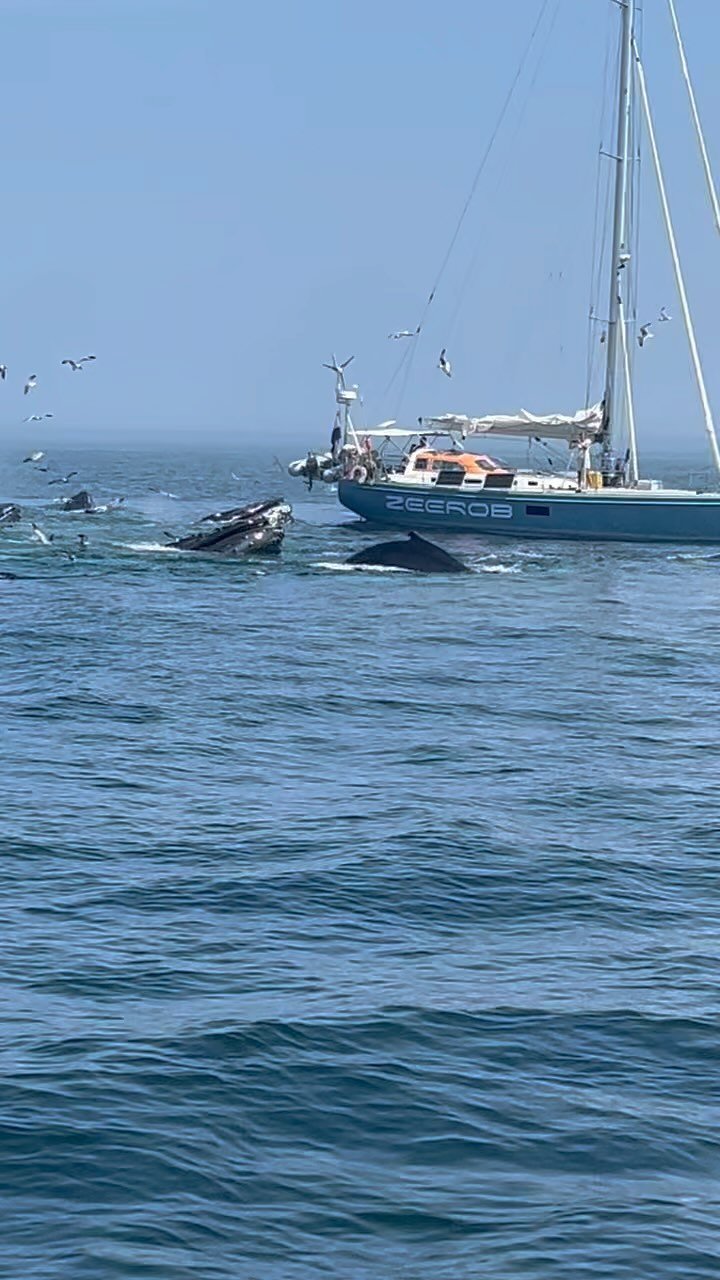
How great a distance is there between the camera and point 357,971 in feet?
51.1

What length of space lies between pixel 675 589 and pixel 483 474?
17.3m

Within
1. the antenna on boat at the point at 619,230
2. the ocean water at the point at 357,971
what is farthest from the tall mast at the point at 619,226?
the ocean water at the point at 357,971

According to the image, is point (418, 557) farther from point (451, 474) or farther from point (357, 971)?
point (357, 971)

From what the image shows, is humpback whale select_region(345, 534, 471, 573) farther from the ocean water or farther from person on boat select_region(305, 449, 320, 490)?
person on boat select_region(305, 449, 320, 490)

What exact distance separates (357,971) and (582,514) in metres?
49.7

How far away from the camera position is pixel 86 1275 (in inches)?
401

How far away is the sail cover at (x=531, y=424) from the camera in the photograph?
229 ft

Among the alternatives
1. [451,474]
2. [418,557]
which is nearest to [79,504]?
[451,474]

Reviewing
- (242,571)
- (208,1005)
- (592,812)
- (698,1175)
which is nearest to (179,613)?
(242,571)

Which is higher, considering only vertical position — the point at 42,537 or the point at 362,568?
the point at 42,537

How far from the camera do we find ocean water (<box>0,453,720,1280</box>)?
Answer: 433 inches

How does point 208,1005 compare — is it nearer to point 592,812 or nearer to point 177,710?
point 592,812

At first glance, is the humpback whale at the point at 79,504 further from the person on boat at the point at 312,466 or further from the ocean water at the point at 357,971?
the ocean water at the point at 357,971

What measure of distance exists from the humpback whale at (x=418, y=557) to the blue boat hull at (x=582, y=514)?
10.6 meters
